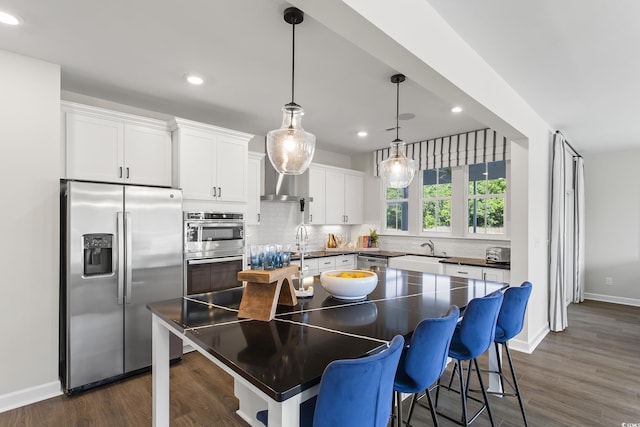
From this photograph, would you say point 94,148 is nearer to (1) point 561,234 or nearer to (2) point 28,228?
(2) point 28,228

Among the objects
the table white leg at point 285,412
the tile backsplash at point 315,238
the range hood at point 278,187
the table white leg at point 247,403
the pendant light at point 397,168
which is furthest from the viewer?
the tile backsplash at point 315,238

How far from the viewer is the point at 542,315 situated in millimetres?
4039

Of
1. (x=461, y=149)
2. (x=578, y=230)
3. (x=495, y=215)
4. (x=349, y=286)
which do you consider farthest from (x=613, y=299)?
(x=349, y=286)

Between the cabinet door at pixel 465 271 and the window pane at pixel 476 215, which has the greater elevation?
the window pane at pixel 476 215

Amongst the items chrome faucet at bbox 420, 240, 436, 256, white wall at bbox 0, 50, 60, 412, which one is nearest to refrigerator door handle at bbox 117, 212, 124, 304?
white wall at bbox 0, 50, 60, 412

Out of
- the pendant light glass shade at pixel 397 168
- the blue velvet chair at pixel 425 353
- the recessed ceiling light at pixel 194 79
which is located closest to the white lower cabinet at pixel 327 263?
the pendant light glass shade at pixel 397 168

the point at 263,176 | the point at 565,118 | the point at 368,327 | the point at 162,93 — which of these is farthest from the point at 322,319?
the point at 565,118

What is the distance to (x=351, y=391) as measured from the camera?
1045 mm

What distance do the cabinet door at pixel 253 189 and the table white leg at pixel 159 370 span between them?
99.1 inches

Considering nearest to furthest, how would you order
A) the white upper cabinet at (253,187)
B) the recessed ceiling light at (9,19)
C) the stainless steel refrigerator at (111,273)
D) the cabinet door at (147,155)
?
the recessed ceiling light at (9,19) → the stainless steel refrigerator at (111,273) → the cabinet door at (147,155) → the white upper cabinet at (253,187)

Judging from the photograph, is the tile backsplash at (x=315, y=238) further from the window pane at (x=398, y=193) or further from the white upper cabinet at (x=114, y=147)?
the white upper cabinet at (x=114, y=147)

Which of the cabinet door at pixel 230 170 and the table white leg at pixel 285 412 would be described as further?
the cabinet door at pixel 230 170

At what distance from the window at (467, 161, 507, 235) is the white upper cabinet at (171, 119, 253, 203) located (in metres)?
3.39

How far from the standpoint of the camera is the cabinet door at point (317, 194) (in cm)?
520
